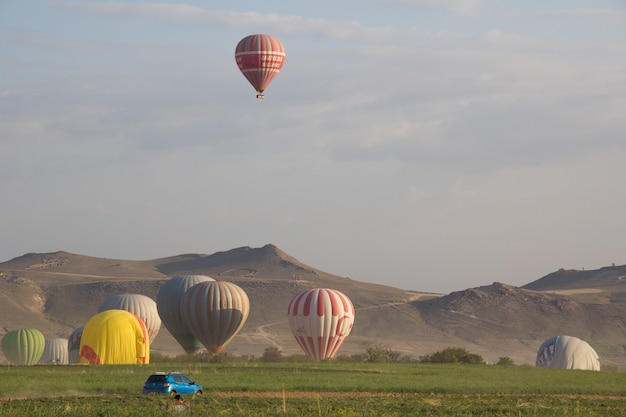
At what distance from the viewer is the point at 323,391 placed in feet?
154

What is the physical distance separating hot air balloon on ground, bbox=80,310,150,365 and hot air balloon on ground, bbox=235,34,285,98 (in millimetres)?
20975

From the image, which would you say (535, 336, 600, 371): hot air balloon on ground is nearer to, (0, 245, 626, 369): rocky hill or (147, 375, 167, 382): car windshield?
(147, 375, 167, 382): car windshield

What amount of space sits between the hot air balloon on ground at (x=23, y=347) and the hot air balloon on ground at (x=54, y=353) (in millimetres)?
1346

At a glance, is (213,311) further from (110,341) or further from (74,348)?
(110,341)

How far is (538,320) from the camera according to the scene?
6555 inches

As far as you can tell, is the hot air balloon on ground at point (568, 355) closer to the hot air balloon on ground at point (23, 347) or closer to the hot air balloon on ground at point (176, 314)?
the hot air balloon on ground at point (176, 314)

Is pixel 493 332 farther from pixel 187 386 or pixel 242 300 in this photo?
pixel 187 386

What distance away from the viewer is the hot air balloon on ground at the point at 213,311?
7862 cm

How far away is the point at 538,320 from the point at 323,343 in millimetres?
97646

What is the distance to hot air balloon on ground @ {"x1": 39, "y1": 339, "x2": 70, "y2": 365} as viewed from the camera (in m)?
88.4

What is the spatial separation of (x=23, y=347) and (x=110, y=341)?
26.8 m

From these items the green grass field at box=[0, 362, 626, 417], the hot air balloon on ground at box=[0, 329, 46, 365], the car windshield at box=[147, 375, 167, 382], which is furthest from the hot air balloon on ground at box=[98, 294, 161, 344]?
the car windshield at box=[147, 375, 167, 382]

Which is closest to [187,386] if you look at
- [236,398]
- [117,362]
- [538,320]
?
[236,398]

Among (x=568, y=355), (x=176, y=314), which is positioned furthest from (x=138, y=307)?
(x=568, y=355)
